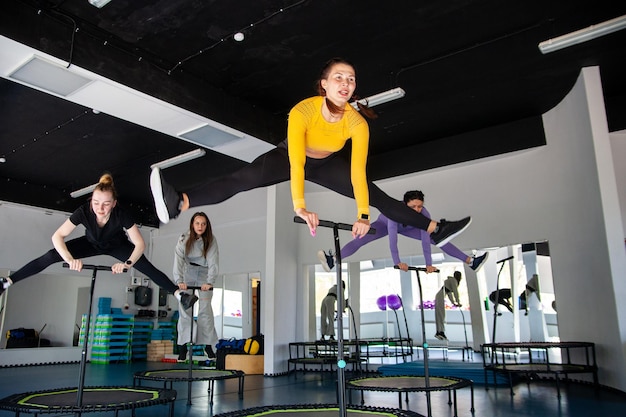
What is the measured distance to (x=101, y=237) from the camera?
3521 mm

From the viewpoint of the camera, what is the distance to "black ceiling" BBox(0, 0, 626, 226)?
14.7 feet

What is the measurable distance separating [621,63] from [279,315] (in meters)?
5.80

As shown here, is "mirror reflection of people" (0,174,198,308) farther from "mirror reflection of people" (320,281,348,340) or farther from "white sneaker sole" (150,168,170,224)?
"mirror reflection of people" (320,281,348,340)

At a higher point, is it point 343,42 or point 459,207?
point 343,42

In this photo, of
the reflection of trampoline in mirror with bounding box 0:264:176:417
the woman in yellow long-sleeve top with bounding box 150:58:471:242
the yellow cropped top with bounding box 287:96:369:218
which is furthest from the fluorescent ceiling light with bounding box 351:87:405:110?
the reflection of trampoline in mirror with bounding box 0:264:176:417

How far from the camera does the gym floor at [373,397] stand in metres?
4.10

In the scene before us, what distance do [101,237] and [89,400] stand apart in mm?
1232

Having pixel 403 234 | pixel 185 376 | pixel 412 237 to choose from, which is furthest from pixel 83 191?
pixel 412 237

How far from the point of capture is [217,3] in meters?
4.39

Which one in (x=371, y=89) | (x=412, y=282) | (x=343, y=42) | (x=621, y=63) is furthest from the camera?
(x=412, y=282)

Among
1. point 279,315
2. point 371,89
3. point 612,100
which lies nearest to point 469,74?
point 371,89

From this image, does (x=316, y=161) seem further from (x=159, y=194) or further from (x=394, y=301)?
(x=394, y=301)

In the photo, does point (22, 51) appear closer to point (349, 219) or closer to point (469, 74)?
point (469, 74)

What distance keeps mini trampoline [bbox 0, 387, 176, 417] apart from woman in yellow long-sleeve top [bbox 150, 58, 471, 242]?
1.51 meters
